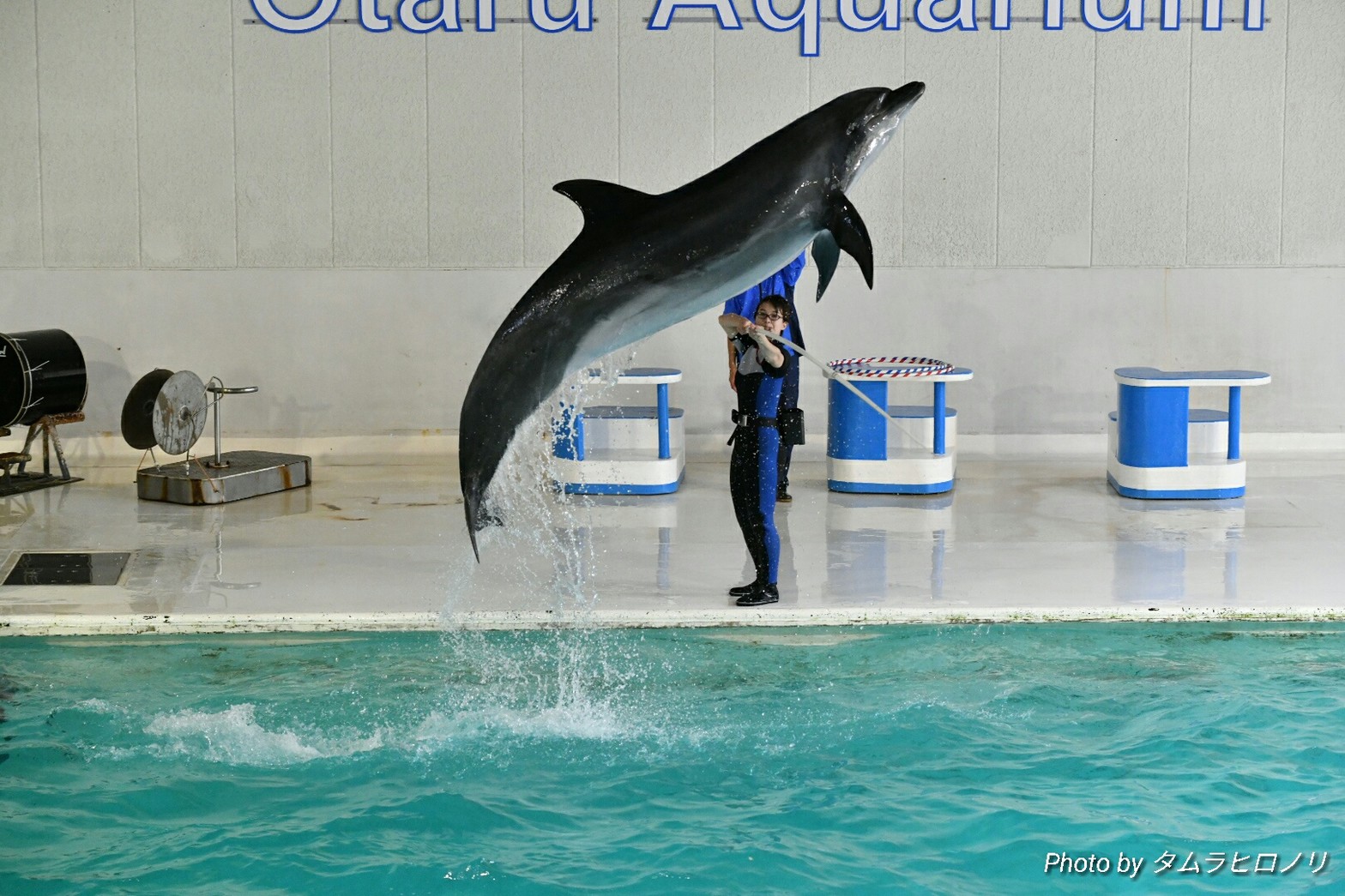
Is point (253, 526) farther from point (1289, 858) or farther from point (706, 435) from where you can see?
point (1289, 858)

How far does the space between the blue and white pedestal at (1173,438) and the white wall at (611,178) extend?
1.82 metres

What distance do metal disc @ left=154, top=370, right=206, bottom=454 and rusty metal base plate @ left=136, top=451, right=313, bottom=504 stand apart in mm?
230

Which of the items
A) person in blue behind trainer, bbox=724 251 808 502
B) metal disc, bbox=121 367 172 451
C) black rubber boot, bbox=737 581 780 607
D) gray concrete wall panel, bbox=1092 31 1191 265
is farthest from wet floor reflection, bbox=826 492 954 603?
metal disc, bbox=121 367 172 451

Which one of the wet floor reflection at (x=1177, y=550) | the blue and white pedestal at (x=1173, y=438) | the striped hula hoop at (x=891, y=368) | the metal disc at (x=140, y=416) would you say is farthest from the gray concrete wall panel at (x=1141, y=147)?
the metal disc at (x=140, y=416)

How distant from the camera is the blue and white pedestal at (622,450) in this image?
9.89 meters

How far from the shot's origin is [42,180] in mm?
11477

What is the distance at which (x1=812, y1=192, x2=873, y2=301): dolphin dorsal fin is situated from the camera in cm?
448

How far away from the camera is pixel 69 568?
25.7ft

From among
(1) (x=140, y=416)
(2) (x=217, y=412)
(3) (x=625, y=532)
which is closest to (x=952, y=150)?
(3) (x=625, y=532)

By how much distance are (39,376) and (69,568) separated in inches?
104

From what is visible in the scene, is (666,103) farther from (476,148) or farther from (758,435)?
(758,435)

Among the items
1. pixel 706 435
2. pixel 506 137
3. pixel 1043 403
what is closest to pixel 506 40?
pixel 506 137

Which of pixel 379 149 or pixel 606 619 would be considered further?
pixel 379 149

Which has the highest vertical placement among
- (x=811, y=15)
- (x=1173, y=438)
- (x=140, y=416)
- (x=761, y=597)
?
(x=811, y=15)
